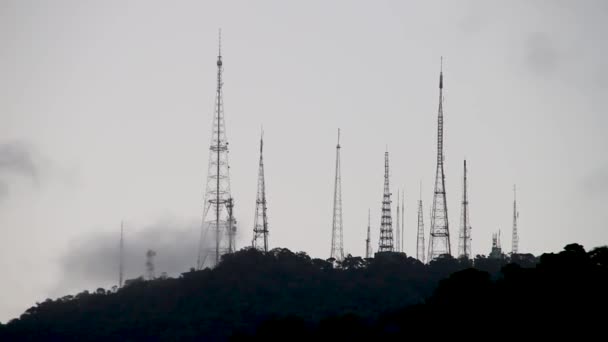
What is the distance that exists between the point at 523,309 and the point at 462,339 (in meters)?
5.42

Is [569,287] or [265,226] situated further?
[265,226]

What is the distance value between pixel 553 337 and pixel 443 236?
55745 mm

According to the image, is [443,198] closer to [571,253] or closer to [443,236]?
[443,236]

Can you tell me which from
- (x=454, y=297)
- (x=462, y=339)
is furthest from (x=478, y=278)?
(x=462, y=339)

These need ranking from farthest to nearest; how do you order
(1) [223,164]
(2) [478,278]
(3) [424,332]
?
(1) [223,164] < (2) [478,278] < (3) [424,332]

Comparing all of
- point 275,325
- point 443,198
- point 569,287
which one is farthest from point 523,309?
point 443,198

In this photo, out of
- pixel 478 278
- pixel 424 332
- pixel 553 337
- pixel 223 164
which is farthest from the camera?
pixel 223 164

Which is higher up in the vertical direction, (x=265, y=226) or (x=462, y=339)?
(x=265, y=226)

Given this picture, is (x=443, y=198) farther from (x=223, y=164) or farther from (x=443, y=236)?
(x=223, y=164)

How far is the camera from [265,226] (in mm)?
195625

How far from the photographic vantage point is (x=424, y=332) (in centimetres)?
14588

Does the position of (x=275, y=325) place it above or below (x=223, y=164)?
below

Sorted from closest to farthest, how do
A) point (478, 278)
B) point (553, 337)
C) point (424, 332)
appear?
1. point (553, 337)
2. point (424, 332)
3. point (478, 278)

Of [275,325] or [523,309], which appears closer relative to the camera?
[523,309]
